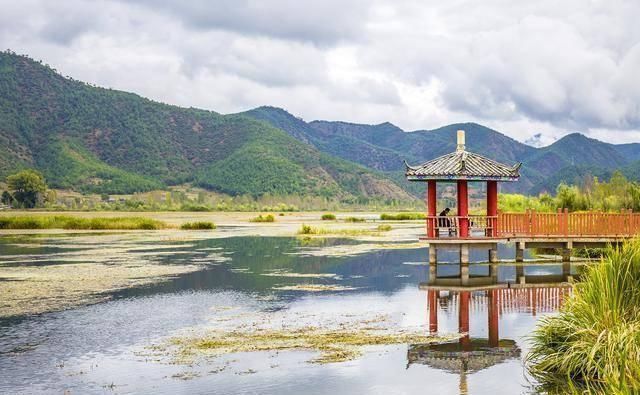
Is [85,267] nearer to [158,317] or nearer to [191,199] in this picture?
[158,317]

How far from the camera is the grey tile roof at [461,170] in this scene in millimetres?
28141

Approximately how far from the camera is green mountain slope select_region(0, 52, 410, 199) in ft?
470

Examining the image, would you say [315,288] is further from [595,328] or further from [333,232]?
[333,232]

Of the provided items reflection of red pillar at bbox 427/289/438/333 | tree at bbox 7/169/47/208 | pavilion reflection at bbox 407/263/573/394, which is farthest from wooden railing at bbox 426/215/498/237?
tree at bbox 7/169/47/208

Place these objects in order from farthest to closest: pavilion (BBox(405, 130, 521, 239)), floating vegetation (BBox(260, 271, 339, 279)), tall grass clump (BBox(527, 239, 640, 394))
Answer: floating vegetation (BBox(260, 271, 339, 279)), pavilion (BBox(405, 130, 521, 239)), tall grass clump (BBox(527, 239, 640, 394))

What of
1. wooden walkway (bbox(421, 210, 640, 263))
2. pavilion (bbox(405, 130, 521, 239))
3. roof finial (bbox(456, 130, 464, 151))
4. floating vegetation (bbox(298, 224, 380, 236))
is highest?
roof finial (bbox(456, 130, 464, 151))

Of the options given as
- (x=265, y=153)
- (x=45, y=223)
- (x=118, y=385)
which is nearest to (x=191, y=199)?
(x=265, y=153)

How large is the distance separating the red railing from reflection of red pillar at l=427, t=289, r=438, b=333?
577 cm

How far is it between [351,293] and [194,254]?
1679 centimetres

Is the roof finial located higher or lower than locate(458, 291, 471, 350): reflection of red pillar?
higher

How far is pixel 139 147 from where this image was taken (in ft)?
539

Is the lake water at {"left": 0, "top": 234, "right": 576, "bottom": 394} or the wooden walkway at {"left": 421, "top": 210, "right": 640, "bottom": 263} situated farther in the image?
the wooden walkway at {"left": 421, "top": 210, "right": 640, "bottom": 263}

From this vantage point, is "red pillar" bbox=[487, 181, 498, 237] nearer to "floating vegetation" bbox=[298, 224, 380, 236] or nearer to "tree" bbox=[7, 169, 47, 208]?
"floating vegetation" bbox=[298, 224, 380, 236]

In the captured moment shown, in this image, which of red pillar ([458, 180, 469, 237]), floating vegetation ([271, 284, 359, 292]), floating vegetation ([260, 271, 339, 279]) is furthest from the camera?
floating vegetation ([260, 271, 339, 279])
